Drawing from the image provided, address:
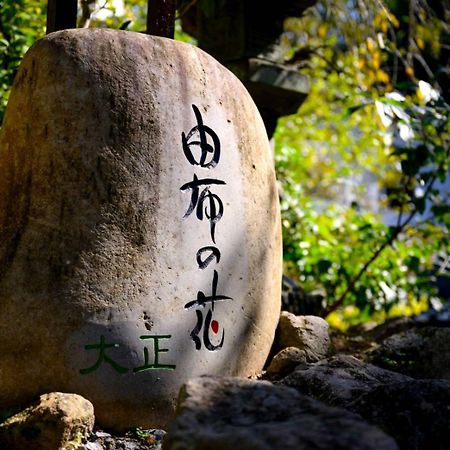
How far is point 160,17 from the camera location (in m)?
3.13

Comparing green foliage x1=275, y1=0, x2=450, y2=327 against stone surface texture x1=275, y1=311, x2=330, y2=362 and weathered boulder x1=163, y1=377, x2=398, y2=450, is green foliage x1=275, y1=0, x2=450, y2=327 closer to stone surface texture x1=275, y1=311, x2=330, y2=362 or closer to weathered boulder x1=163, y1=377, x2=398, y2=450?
stone surface texture x1=275, y1=311, x2=330, y2=362

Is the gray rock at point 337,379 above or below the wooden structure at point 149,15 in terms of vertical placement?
below

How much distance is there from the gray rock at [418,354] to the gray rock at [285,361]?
840 millimetres

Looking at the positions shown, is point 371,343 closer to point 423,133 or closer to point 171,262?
point 423,133

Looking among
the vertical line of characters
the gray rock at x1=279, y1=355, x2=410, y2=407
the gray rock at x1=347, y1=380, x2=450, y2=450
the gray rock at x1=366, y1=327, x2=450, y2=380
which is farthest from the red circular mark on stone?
the gray rock at x1=366, y1=327, x2=450, y2=380

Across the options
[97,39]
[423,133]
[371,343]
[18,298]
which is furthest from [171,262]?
[423,133]

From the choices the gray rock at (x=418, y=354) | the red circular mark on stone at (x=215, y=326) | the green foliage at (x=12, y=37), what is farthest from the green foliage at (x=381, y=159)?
the green foliage at (x=12, y=37)

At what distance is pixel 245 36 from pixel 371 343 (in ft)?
6.80

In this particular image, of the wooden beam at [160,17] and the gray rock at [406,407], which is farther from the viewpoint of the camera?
the wooden beam at [160,17]

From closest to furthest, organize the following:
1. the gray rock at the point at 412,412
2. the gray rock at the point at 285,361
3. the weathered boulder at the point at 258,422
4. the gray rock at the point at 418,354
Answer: the weathered boulder at the point at 258,422, the gray rock at the point at 412,412, the gray rock at the point at 285,361, the gray rock at the point at 418,354

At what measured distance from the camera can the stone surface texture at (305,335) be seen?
3.11 metres

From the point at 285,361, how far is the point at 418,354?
40.4 inches

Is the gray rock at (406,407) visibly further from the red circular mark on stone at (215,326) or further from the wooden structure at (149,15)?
the wooden structure at (149,15)

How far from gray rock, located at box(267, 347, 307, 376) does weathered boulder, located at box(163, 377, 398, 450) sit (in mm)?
945
